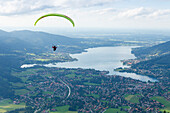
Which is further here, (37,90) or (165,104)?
(37,90)

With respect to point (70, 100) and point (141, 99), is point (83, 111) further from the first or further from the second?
point (141, 99)

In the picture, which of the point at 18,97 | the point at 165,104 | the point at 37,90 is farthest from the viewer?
the point at 37,90

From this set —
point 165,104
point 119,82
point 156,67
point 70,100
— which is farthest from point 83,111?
point 156,67

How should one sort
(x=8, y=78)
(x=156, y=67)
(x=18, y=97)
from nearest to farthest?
(x=18, y=97) → (x=8, y=78) → (x=156, y=67)

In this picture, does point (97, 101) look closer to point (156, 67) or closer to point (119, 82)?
point (119, 82)

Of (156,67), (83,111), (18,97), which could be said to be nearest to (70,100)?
(83,111)

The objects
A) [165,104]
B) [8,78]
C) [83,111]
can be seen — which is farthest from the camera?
[8,78]

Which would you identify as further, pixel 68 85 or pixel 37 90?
pixel 68 85

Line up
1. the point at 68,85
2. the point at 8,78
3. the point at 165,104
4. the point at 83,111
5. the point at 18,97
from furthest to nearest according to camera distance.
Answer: the point at 8,78 → the point at 68,85 → the point at 18,97 → the point at 165,104 → the point at 83,111
